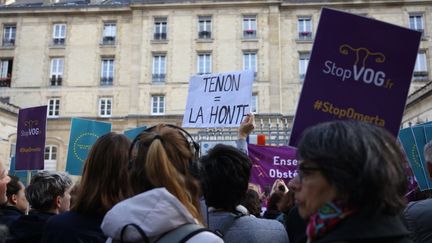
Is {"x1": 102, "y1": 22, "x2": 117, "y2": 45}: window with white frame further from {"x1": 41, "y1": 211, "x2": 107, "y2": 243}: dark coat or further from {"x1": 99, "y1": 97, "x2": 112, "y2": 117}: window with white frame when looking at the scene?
{"x1": 41, "y1": 211, "x2": 107, "y2": 243}: dark coat

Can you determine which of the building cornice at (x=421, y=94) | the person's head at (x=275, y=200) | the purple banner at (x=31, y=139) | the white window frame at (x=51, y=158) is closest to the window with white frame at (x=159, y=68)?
the white window frame at (x=51, y=158)

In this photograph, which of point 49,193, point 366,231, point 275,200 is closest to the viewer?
point 366,231

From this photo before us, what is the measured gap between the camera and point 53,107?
96.3 feet

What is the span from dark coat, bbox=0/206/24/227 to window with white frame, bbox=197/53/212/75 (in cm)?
2555

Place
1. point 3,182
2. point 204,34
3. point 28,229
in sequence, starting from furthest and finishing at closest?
point 204,34 < point 3,182 < point 28,229

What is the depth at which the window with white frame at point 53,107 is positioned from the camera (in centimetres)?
2917

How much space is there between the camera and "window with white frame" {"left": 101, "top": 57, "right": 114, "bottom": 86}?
29.7 m

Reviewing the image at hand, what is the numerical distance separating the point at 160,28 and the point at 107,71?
4.63 metres

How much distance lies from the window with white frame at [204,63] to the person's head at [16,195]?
2532 centimetres

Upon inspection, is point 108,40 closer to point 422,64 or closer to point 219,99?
point 422,64

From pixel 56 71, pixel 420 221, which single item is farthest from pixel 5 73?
pixel 420 221

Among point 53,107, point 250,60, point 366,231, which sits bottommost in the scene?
point 366,231

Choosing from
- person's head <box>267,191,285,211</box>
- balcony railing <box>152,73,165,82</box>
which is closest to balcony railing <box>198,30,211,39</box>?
balcony railing <box>152,73,165,82</box>

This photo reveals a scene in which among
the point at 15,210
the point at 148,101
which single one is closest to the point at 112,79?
the point at 148,101
